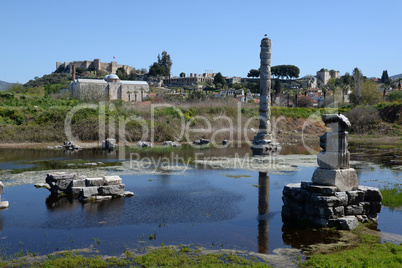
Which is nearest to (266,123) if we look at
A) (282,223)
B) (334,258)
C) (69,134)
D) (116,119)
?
(116,119)

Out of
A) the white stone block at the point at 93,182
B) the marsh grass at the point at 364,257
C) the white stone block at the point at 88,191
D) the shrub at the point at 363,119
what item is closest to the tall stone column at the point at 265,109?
the white stone block at the point at 93,182

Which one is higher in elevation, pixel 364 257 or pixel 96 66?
pixel 96 66

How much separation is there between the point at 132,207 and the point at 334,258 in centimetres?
647

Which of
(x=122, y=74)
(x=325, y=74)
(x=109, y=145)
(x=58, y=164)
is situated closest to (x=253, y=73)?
(x=325, y=74)

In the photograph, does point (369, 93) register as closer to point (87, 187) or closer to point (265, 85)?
point (265, 85)

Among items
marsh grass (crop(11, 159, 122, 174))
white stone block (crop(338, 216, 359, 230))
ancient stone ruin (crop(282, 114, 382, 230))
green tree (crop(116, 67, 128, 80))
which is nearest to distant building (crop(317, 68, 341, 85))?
green tree (crop(116, 67, 128, 80))

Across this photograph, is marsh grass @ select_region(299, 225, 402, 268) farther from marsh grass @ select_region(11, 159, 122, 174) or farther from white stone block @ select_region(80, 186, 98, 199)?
marsh grass @ select_region(11, 159, 122, 174)

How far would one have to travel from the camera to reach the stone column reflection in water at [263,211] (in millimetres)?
8305

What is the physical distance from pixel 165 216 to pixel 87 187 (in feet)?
12.1

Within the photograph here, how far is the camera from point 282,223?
997cm

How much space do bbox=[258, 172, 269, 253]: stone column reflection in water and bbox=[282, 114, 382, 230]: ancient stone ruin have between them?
69 cm

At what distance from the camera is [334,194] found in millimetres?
9695

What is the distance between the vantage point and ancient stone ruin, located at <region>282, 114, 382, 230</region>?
9.53 metres

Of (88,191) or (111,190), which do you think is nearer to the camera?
(88,191)
